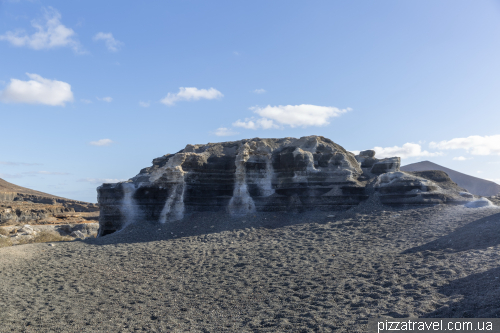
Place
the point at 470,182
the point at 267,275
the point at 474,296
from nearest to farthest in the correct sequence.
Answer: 1. the point at 474,296
2. the point at 267,275
3. the point at 470,182

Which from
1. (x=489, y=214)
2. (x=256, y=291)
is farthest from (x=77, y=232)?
(x=489, y=214)

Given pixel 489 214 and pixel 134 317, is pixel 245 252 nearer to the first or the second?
pixel 134 317

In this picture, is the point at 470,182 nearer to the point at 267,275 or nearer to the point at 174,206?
the point at 174,206

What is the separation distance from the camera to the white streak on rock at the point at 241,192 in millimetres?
14242

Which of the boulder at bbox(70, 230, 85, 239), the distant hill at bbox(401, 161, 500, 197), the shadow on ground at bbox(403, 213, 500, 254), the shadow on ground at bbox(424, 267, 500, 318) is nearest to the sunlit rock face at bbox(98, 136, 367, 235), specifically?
the shadow on ground at bbox(403, 213, 500, 254)

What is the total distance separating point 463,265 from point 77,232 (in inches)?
790

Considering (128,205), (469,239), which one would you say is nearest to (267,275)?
(469,239)

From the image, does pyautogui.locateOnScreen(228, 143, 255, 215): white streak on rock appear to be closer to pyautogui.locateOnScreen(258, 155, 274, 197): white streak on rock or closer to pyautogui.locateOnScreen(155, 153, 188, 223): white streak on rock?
pyautogui.locateOnScreen(258, 155, 274, 197): white streak on rock

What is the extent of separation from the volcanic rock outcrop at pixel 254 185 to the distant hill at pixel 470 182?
76.9ft

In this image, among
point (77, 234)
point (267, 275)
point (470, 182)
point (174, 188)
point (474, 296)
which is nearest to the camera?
point (474, 296)

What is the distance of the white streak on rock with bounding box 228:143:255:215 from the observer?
14.2 metres

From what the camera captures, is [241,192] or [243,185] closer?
[241,192]

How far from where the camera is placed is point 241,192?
14531mm

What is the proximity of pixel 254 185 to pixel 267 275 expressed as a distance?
720cm
